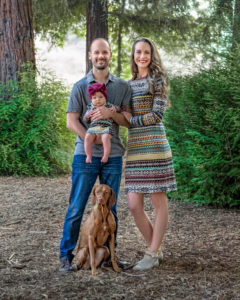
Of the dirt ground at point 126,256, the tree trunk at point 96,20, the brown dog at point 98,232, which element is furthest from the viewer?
the tree trunk at point 96,20

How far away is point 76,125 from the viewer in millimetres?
3719

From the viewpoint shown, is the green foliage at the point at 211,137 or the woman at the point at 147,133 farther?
the green foliage at the point at 211,137

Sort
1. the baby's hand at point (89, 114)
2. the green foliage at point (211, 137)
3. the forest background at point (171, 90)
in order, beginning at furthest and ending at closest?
the forest background at point (171, 90)
the green foliage at point (211, 137)
the baby's hand at point (89, 114)

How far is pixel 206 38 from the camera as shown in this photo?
10.4m

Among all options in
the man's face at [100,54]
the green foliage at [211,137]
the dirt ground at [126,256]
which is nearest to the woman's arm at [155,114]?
the man's face at [100,54]

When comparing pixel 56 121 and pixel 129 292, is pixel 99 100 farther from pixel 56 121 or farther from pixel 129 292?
Result: pixel 56 121

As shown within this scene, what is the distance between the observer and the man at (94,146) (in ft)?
12.2

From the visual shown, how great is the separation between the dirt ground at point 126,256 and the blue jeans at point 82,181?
39 centimetres

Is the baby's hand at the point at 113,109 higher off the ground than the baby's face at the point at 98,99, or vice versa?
the baby's face at the point at 98,99

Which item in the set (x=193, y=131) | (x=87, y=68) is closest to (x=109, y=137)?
(x=193, y=131)

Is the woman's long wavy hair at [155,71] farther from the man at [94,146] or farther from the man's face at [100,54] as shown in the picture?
the man's face at [100,54]

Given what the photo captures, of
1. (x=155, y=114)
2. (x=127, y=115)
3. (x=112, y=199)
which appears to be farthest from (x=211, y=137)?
(x=112, y=199)

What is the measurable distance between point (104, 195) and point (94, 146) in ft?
1.47

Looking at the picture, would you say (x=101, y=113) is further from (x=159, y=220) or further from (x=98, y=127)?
(x=159, y=220)
